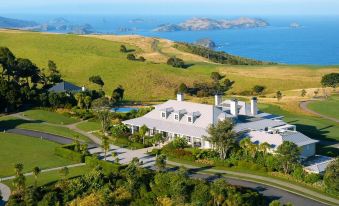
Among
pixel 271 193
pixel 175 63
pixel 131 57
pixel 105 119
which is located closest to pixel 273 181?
pixel 271 193

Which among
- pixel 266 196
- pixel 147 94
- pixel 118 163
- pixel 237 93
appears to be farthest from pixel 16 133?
pixel 237 93

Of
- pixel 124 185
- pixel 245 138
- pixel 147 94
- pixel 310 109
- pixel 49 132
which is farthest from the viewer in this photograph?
pixel 147 94

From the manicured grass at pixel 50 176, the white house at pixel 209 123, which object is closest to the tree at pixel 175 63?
the white house at pixel 209 123

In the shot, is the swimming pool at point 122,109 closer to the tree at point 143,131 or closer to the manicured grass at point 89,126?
the manicured grass at point 89,126

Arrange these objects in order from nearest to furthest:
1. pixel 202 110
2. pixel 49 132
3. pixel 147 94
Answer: pixel 202 110 → pixel 49 132 → pixel 147 94

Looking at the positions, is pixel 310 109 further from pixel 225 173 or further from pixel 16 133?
pixel 16 133

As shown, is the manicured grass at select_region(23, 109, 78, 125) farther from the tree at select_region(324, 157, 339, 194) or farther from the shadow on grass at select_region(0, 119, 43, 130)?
the tree at select_region(324, 157, 339, 194)

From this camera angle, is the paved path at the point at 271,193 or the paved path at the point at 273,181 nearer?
the paved path at the point at 271,193
